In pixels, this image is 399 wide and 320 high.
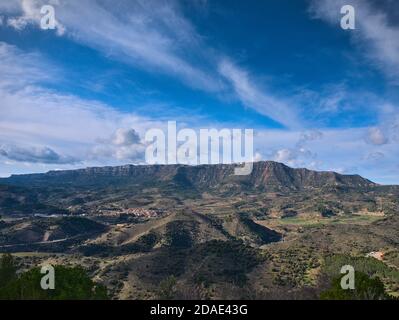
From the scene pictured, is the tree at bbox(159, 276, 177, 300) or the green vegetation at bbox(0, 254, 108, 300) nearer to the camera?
the green vegetation at bbox(0, 254, 108, 300)

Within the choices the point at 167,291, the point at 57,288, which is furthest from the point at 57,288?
the point at 167,291

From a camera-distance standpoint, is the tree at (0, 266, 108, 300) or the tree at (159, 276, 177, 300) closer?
the tree at (0, 266, 108, 300)

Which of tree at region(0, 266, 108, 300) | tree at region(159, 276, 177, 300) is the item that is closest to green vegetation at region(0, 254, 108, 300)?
tree at region(0, 266, 108, 300)

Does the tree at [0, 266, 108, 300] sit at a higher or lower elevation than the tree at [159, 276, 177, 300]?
higher

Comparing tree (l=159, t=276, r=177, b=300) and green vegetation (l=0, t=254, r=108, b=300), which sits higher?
green vegetation (l=0, t=254, r=108, b=300)

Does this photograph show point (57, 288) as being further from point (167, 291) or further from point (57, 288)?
point (167, 291)

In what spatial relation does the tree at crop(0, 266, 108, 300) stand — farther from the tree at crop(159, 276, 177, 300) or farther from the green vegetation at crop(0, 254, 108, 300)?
the tree at crop(159, 276, 177, 300)

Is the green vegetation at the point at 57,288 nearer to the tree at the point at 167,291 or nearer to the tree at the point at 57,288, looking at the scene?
the tree at the point at 57,288

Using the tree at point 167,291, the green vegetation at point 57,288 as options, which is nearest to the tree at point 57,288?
the green vegetation at point 57,288
